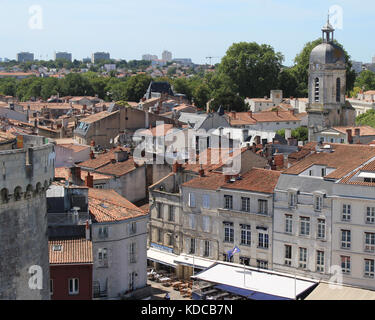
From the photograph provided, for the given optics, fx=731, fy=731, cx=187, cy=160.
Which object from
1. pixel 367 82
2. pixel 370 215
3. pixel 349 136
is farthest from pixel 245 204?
pixel 367 82

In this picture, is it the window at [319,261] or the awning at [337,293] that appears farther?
the window at [319,261]

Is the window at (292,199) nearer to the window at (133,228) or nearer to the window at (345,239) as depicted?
the window at (345,239)

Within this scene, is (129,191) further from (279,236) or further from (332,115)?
(332,115)

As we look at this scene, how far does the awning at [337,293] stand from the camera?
35719mm

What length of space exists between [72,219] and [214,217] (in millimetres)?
10533

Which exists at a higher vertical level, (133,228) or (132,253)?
(133,228)

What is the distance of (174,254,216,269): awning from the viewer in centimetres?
4188

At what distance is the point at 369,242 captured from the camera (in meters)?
36.8

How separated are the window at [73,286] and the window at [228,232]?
11063mm

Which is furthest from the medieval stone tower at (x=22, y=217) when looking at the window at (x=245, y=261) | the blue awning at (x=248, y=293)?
the window at (x=245, y=261)

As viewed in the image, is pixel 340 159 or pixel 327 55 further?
pixel 327 55

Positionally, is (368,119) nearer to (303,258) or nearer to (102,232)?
(303,258)

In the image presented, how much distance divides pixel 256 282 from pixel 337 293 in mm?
4223

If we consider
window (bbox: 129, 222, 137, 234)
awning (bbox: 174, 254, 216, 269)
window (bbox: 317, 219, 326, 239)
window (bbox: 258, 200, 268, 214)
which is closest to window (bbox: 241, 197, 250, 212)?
window (bbox: 258, 200, 268, 214)
